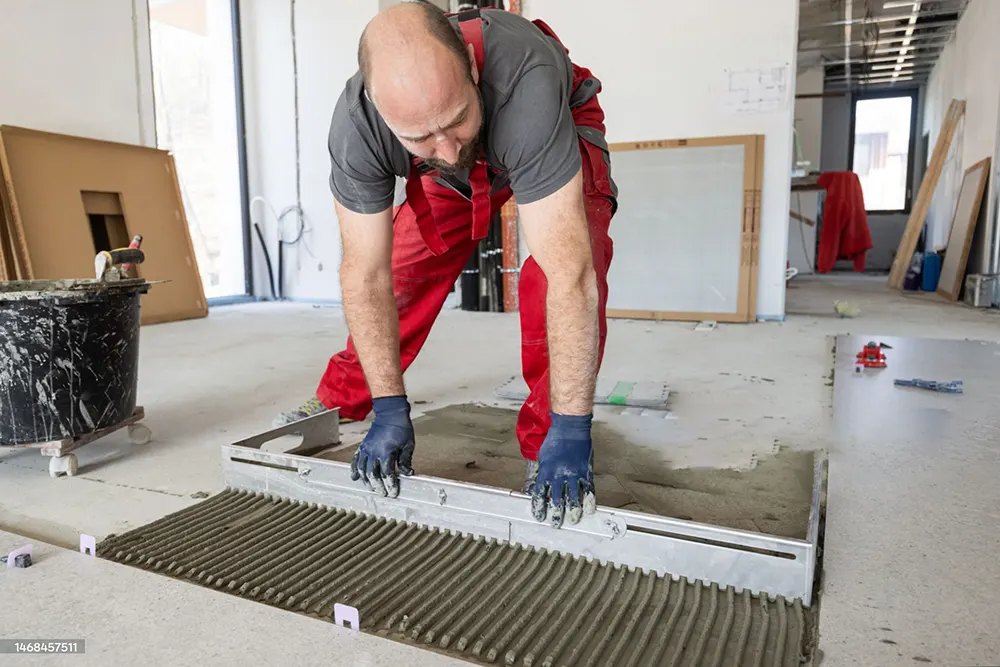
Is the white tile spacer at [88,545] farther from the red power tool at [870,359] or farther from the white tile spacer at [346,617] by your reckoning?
the red power tool at [870,359]

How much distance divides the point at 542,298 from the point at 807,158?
1038 centimetres

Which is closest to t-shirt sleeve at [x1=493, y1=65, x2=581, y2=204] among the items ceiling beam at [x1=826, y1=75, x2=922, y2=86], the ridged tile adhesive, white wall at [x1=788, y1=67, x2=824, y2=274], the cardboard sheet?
the ridged tile adhesive

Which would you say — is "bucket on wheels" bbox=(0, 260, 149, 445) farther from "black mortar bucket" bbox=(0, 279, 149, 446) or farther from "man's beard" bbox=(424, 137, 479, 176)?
"man's beard" bbox=(424, 137, 479, 176)

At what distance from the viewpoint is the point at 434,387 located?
2.80 meters

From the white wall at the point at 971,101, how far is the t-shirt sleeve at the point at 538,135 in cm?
596

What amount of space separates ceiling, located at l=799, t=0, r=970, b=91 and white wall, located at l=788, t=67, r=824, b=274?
0.35 metres

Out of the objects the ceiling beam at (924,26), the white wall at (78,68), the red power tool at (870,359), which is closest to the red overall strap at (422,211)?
the red power tool at (870,359)

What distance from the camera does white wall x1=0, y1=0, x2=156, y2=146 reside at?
4.34 metres

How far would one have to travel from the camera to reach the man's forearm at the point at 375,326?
148 centimetres

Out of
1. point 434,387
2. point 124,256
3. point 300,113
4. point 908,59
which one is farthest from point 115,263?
point 908,59

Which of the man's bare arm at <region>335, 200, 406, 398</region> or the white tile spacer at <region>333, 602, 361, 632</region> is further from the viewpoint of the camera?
the man's bare arm at <region>335, 200, 406, 398</region>

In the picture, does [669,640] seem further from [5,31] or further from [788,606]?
[5,31]

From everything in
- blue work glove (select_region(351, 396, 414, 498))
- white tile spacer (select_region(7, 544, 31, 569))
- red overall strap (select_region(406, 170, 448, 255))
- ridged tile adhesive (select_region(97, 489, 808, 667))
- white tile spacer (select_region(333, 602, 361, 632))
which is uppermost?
red overall strap (select_region(406, 170, 448, 255))

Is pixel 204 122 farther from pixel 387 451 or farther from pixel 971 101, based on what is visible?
pixel 971 101
